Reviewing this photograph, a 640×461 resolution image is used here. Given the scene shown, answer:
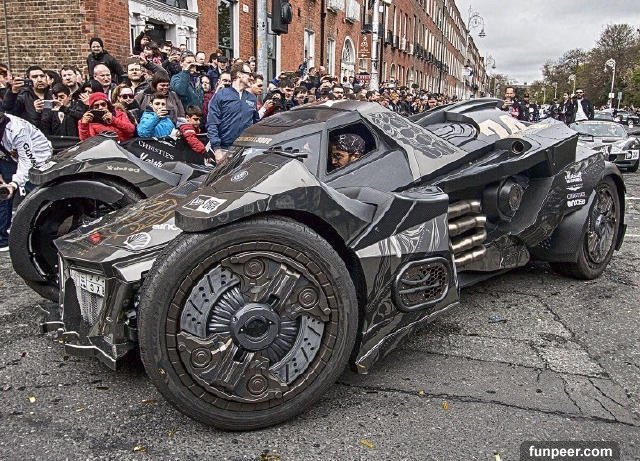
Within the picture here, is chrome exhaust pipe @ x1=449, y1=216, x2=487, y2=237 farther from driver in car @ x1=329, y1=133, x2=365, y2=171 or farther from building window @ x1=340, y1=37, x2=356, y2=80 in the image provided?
building window @ x1=340, y1=37, x2=356, y2=80

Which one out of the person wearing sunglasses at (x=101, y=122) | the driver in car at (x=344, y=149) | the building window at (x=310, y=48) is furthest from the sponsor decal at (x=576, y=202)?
the building window at (x=310, y=48)

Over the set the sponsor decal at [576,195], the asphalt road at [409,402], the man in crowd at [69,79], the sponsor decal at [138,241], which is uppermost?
the man in crowd at [69,79]

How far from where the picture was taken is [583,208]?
4.89 metres

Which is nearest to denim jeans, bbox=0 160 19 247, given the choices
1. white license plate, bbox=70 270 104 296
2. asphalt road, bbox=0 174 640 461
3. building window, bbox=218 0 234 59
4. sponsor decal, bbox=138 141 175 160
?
sponsor decal, bbox=138 141 175 160

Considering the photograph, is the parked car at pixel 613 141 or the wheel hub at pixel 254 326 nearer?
the wheel hub at pixel 254 326

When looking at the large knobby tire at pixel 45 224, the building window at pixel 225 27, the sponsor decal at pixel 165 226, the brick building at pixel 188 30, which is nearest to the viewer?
the sponsor decal at pixel 165 226

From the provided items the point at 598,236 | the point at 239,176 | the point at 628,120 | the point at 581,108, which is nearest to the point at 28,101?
the point at 239,176

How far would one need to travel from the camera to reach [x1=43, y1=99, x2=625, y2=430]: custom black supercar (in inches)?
101

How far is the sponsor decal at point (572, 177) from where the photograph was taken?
4717mm

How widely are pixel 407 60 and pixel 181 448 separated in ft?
141

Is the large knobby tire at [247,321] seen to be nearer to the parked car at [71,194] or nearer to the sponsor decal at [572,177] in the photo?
the parked car at [71,194]

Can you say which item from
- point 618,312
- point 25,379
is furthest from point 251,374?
point 618,312

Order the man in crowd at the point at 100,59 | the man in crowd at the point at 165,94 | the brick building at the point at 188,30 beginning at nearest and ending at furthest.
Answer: the man in crowd at the point at 165,94 < the man in crowd at the point at 100,59 < the brick building at the point at 188,30

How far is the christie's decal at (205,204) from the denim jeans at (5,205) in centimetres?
460
